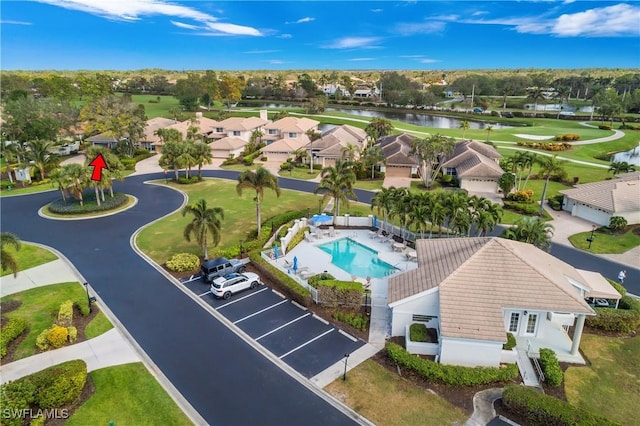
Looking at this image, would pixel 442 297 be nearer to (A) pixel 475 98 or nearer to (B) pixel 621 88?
(A) pixel 475 98

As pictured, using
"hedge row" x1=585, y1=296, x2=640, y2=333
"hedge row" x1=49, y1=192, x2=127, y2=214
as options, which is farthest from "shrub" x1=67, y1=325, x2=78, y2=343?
"hedge row" x1=585, y1=296, x2=640, y2=333

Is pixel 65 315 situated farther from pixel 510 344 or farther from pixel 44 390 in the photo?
pixel 510 344

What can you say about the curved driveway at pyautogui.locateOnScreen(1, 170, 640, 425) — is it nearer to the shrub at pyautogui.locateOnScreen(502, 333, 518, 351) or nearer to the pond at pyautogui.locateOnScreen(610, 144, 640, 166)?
the shrub at pyautogui.locateOnScreen(502, 333, 518, 351)

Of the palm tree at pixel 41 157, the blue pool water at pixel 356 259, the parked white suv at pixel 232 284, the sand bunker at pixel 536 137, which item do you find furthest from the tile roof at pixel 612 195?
the palm tree at pixel 41 157

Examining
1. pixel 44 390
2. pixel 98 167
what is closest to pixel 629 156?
pixel 98 167

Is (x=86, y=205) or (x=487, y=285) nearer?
(x=487, y=285)

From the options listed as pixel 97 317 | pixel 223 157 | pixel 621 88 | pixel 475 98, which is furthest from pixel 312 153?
pixel 621 88
